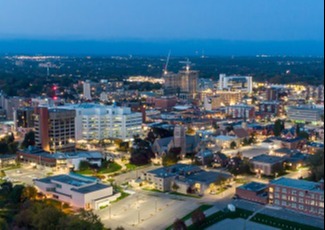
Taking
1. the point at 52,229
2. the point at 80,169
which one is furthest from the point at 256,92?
the point at 52,229

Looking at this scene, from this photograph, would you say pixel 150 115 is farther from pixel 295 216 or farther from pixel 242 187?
pixel 295 216

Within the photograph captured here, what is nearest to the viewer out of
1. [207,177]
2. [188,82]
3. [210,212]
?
[210,212]

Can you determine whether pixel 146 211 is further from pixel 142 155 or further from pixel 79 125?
pixel 79 125

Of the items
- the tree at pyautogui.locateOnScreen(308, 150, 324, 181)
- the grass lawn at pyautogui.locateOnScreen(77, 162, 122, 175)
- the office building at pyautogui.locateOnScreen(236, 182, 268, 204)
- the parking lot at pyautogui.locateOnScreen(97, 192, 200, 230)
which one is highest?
the tree at pyautogui.locateOnScreen(308, 150, 324, 181)

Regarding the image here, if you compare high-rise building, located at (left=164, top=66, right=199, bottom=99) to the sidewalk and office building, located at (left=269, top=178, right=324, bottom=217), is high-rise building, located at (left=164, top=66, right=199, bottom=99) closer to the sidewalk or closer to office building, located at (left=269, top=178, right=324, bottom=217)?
office building, located at (left=269, top=178, right=324, bottom=217)

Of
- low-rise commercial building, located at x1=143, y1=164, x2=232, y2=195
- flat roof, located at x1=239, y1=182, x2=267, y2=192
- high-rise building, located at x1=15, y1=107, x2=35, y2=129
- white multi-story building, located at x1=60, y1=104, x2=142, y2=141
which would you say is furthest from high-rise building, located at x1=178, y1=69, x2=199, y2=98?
flat roof, located at x1=239, y1=182, x2=267, y2=192

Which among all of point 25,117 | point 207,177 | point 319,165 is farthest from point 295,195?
point 25,117

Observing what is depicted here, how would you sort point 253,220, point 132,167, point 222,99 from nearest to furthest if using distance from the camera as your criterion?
point 253,220 → point 132,167 → point 222,99
